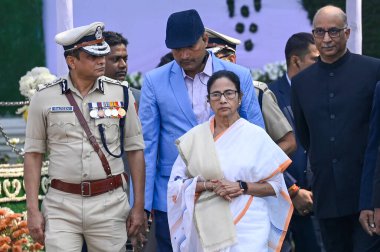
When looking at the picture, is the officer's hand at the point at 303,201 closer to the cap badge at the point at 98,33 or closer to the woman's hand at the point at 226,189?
the woman's hand at the point at 226,189

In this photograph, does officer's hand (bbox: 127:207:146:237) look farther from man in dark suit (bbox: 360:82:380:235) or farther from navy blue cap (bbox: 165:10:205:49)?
man in dark suit (bbox: 360:82:380:235)

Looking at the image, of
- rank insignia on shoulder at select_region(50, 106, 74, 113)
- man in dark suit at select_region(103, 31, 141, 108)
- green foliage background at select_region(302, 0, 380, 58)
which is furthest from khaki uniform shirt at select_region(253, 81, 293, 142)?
green foliage background at select_region(302, 0, 380, 58)

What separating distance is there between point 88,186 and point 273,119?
5.80 ft

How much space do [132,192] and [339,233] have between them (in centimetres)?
140

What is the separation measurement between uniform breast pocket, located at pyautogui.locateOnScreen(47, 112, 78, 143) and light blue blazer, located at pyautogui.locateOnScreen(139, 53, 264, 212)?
65 cm

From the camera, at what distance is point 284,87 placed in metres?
9.70

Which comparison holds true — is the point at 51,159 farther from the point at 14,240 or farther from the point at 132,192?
the point at 14,240

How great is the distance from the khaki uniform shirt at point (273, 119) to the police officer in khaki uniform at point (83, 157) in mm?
1275

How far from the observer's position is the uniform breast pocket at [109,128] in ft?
25.8

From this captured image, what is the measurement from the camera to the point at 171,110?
827cm

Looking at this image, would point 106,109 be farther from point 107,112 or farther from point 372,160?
point 372,160

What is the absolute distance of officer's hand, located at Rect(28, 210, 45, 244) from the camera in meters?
7.75

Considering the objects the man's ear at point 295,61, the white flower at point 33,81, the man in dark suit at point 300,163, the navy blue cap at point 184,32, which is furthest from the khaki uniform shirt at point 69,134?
the white flower at point 33,81

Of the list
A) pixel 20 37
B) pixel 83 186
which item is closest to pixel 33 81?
pixel 20 37
